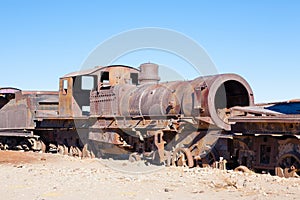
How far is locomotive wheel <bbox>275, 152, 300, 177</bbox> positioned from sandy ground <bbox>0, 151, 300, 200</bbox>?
508 millimetres

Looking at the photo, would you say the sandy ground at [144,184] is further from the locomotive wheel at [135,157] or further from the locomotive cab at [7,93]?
the locomotive cab at [7,93]

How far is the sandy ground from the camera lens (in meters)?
8.20

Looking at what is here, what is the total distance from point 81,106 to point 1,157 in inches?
146

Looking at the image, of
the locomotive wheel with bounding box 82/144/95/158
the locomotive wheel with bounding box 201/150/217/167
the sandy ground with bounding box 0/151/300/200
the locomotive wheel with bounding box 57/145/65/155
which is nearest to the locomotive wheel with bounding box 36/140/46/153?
the locomotive wheel with bounding box 57/145/65/155

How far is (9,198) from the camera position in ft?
26.6

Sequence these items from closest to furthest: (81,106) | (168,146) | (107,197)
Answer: (107,197)
(168,146)
(81,106)

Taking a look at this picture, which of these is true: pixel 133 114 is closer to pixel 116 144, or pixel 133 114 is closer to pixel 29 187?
pixel 116 144

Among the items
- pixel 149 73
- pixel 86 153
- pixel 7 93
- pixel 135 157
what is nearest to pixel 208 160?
pixel 135 157

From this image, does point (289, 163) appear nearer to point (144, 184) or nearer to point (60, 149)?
point (144, 184)

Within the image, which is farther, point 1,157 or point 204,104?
point 1,157

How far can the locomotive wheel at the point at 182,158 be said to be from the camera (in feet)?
42.9

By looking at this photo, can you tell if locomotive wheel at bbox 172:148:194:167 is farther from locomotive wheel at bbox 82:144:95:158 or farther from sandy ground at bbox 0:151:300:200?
Answer: locomotive wheel at bbox 82:144:95:158

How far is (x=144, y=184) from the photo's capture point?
9.55 metres

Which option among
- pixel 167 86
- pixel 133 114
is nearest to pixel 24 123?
pixel 133 114
